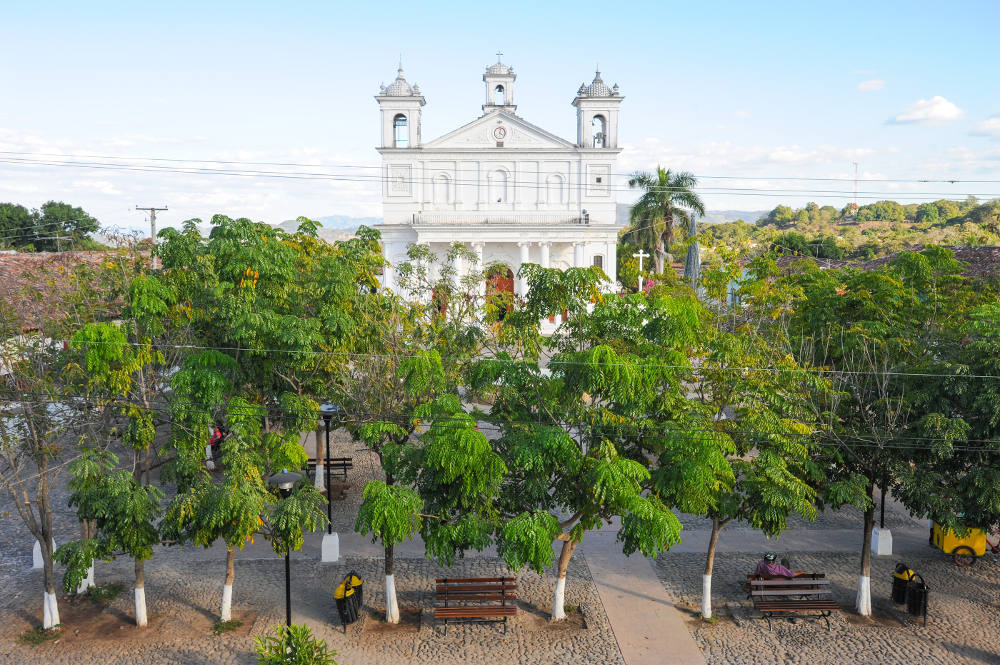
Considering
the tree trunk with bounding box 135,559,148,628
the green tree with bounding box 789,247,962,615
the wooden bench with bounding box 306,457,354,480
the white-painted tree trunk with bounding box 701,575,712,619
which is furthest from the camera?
the wooden bench with bounding box 306,457,354,480

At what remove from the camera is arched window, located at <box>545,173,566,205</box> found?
44188 millimetres

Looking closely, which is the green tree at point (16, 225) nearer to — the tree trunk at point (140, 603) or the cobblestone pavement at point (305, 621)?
the cobblestone pavement at point (305, 621)

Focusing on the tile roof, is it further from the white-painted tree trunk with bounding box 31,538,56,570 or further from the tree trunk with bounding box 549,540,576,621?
the tree trunk with bounding box 549,540,576,621

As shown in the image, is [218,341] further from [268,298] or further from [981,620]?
[981,620]

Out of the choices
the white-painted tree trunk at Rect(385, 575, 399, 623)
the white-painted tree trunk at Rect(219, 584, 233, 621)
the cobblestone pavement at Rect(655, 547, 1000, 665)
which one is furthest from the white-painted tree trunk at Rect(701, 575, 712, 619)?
the white-painted tree trunk at Rect(219, 584, 233, 621)

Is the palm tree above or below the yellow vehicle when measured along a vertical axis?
above

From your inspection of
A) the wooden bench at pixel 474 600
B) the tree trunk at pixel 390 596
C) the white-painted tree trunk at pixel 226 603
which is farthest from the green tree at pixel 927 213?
the white-painted tree trunk at pixel 226 603

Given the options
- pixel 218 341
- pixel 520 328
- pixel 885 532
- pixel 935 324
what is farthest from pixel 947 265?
pixel 218 341

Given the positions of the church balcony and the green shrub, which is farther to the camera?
the church balcony

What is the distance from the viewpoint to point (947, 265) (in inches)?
639

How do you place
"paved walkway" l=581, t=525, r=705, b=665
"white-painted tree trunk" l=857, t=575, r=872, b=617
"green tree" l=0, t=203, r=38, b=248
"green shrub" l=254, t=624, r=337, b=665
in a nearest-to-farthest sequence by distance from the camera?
A: "green shrub" l=254, t=624, r=337, b=665 < "paved walkway" l=581, t=525, r=705, b=665 < "white-painted tree trunk" l=857, t=575, r=872, b=617 < "green tree" l=0, t=203, r=38, b=248

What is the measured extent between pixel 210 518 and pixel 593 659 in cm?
626

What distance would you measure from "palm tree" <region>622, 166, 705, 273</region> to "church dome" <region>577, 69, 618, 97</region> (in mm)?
5629

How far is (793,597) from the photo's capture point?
13227 mm
